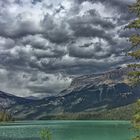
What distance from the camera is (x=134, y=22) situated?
97.3 ft

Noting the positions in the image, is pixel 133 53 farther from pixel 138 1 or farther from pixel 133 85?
pixel 138 1

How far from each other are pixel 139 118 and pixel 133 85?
9.15ft

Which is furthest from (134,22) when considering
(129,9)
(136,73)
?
(136,73)

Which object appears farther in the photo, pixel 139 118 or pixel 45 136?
pixel 45 136

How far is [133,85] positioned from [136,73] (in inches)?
42.2

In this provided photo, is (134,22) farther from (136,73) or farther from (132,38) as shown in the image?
(136,73)

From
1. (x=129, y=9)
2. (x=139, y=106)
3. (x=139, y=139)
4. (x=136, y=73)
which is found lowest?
(x=139, y=139)

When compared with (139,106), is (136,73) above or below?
above

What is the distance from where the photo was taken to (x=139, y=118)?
28625 millimetres

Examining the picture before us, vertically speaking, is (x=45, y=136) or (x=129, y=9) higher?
(x=129, y=9)

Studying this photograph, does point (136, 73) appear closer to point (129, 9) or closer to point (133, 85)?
point (133, 85)

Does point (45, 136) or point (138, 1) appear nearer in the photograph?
point (138, 1)

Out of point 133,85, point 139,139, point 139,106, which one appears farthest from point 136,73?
point 139,139

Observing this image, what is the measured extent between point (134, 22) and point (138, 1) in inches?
74.4
